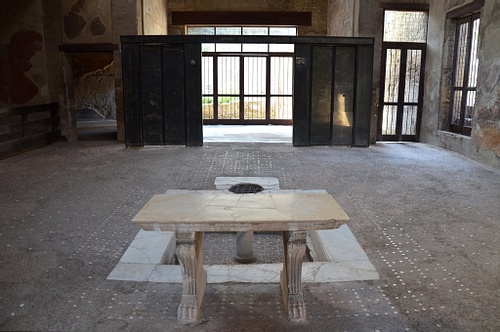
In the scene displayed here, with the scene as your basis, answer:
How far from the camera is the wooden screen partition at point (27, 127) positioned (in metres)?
8.54

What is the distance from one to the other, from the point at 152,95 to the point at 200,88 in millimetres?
1045

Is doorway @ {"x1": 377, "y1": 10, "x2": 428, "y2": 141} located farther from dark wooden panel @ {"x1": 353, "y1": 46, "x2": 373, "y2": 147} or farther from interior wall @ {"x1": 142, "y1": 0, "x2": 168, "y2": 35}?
interior wall @ {"x1": 142, "y1": 0, "x2": 168, "y2": 35}

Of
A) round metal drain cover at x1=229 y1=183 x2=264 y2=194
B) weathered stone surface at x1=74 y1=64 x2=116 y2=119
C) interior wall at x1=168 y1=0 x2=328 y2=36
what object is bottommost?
round metal drain cover at x1=229 y1=183 x2=264 y2=194

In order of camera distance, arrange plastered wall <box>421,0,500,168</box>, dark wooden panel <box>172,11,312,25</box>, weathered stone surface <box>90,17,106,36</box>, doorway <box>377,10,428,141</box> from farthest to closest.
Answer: dark wooden panel <box>172,11,312,25</box> → doorway <box>377,10,428,141</box> → weathered stone surface <box>90,17,106,36</box> → plastered wall <box>421,0,500,168</box>

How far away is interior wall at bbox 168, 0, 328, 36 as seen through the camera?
535 inches

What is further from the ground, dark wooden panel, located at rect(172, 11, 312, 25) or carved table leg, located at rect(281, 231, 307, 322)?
dark wooden panel, located at rect(172, 11, 312, 25)

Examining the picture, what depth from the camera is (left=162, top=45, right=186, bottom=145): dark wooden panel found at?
925 centimetres

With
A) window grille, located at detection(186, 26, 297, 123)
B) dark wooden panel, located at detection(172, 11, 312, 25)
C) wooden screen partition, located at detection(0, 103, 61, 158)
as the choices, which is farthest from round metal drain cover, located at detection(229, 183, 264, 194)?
dark wooden panel, located at detection(172, 11, 312, 25)

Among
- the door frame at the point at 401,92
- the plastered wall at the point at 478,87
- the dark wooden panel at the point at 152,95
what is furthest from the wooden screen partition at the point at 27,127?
the plastered wall at the point at 478,87

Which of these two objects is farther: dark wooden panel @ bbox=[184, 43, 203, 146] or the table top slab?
dark wooden panel @ bbox=[184, 43, 203, 146]

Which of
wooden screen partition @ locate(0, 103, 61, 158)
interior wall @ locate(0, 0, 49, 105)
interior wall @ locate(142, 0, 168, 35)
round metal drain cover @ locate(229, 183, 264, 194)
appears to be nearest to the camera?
round metal drain cover @ locate(229, 183, 264, 194)

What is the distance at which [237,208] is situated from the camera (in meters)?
2.82

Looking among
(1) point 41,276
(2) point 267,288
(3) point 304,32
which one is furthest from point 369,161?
(3) point 304,32

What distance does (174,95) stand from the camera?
939cm
